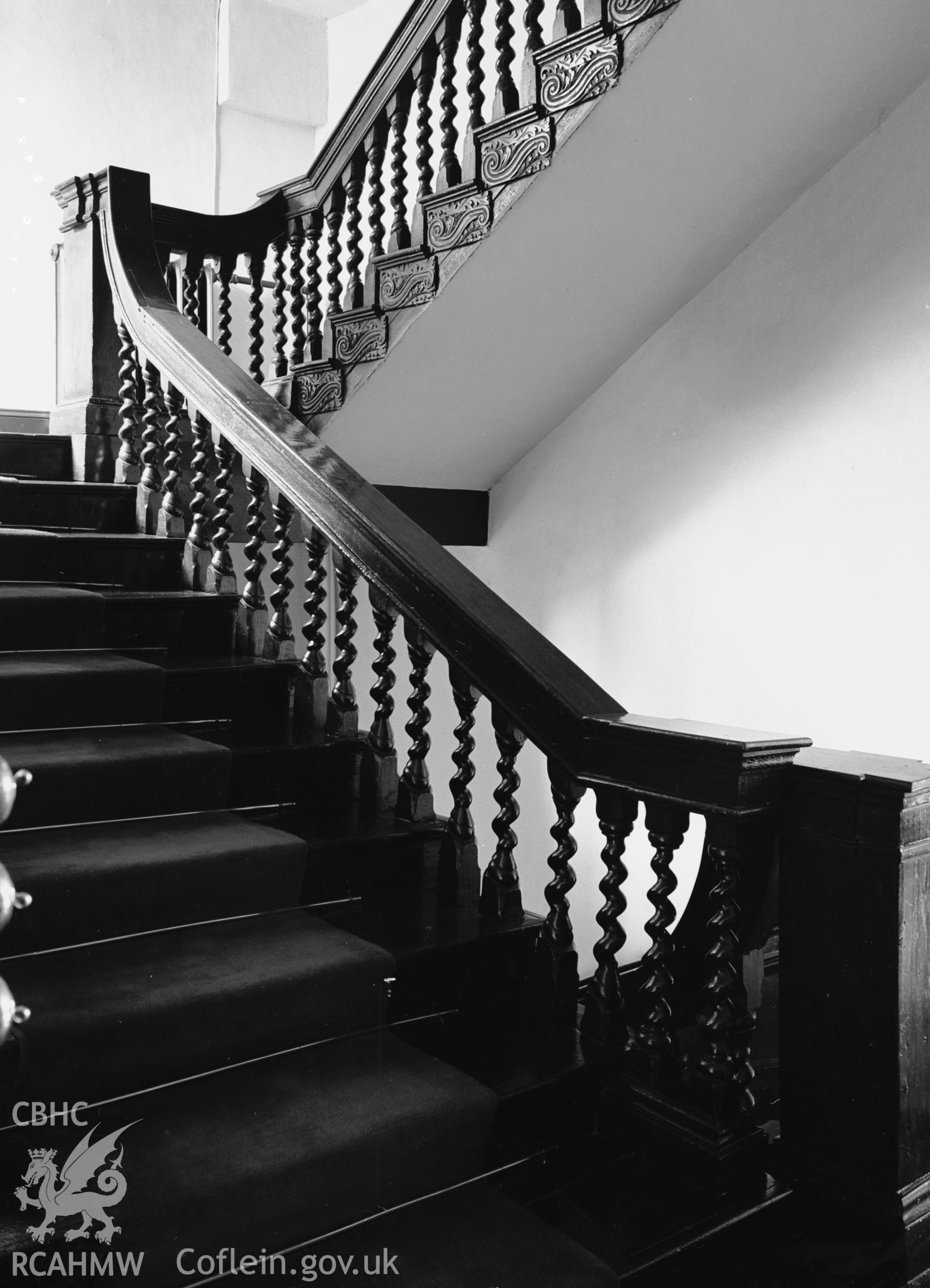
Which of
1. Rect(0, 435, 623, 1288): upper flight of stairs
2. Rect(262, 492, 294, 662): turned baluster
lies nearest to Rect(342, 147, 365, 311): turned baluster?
Rect(262, 492, 294, 662): turned baluster

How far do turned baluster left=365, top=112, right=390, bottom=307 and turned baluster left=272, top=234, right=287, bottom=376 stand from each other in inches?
20.9

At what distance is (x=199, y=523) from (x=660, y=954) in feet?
6.83

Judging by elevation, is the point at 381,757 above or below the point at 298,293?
below

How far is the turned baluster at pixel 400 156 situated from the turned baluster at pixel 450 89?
0.16m

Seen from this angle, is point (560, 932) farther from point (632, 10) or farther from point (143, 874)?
point (632, 10)

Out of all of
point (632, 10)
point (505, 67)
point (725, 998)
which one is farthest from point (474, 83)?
point (725, 998)

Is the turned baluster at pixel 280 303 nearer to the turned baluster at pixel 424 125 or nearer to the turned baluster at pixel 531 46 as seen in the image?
the turned baluster at pixel 424 125

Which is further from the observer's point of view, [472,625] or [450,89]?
[450,89]

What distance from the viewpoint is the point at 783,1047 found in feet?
6.70

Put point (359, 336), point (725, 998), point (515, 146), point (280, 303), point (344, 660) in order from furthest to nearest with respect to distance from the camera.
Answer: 1. point (280, 303)
2. point (359, 336)
3. point (515, 146)
4. point (344, 660)
5. point (725, 998)

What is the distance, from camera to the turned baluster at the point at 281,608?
321cm

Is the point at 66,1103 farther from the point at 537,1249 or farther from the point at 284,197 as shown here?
the point at 284,197

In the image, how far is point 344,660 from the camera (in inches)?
116

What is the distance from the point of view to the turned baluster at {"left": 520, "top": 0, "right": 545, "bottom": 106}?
3553 millimetres
